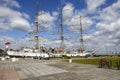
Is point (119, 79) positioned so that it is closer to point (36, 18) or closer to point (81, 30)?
point (36, 18)

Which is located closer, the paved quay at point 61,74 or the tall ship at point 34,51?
the paved quay at point 61,74

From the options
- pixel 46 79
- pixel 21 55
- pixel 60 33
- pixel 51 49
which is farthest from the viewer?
pixel 51 49

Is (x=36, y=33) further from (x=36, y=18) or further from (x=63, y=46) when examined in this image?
(x=63, y=46)

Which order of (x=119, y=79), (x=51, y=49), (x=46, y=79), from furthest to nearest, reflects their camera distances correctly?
(x=51, y=49) < (x=46, y=79) < (x=119, y=79)

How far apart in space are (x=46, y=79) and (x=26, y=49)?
84.9 meters

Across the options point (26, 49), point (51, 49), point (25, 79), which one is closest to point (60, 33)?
point (51, 49)

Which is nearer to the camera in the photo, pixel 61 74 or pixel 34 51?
pixel 61 74

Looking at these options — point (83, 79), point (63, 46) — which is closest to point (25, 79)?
point (83, 79)

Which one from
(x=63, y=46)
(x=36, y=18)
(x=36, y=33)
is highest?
(x=36, y=18)

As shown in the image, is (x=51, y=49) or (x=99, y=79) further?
(x=51, y=49)

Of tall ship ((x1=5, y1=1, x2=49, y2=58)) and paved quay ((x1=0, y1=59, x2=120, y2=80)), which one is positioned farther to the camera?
tall ship ((x1=5, y1=1, x2=49, y2=58))

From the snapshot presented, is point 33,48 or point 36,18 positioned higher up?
point 36,18

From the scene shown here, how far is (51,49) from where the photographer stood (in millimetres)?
116562

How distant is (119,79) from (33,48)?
87851 mm
